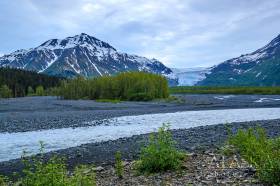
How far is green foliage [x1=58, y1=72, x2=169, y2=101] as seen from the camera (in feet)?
384

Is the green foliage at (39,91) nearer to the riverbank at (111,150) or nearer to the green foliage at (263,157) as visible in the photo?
the riverbank at (111,150)

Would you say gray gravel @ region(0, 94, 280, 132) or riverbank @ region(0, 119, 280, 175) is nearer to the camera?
riverbank @ region(0, 119, 280, 175)

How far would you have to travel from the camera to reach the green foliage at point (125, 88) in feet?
384

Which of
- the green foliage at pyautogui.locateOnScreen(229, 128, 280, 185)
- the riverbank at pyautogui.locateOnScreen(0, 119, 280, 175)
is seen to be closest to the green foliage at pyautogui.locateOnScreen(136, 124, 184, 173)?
the green foliage at pyautogui.locateOnScreen(229, 128, 280, 185)

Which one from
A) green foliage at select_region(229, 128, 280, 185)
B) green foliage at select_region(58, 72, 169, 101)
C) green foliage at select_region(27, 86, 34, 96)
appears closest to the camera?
green foliage at select_region(229, 128, 280, 185)

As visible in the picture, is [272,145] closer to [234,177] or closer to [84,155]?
[234,177]

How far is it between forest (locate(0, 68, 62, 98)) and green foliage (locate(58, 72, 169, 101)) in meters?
34.5

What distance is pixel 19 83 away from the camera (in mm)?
180375

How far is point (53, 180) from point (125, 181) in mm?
3818

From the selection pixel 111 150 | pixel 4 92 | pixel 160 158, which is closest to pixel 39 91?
pixel 4 92

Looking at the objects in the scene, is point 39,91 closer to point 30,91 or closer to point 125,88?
point 30,91

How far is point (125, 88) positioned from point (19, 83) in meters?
76.1

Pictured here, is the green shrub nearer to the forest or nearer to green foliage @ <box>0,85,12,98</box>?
the forest

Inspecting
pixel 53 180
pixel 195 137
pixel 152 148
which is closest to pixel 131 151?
pixel 195 137
